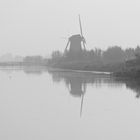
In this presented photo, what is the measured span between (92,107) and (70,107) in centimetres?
71

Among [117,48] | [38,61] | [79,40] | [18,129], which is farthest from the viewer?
[38,61]

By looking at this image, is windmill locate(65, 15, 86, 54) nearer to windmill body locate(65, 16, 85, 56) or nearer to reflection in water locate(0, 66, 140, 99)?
windmill body locate(65, 16, 85, 56)

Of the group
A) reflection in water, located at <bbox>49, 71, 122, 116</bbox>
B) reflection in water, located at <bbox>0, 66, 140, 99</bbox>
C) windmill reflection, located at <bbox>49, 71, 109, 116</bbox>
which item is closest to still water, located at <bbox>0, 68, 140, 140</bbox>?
windmill reflection, located at <bbox>49, 71, 109, 116</bbox>

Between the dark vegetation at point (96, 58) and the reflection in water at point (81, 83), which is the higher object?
the dark vegetation at point (96, 58)

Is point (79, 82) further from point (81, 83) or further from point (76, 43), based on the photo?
point (76, 43)

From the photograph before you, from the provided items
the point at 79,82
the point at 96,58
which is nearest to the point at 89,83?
the point at 79,82

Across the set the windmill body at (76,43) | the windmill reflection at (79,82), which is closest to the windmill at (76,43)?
the windmill body at (76,43)

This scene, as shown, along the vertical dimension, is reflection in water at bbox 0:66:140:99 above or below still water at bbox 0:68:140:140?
above

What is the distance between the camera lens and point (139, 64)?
27.1 m

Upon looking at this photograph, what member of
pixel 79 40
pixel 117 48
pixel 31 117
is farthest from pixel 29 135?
pixel 79 40

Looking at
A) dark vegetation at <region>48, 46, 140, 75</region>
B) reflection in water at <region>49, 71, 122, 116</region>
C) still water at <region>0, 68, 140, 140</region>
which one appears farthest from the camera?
dark vegetation at <region>48, 46, 140, 75</region>

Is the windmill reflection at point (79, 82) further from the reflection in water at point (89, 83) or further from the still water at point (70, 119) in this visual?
the still water at point (70, 119)

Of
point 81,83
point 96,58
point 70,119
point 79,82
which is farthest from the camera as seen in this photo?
point 96,58

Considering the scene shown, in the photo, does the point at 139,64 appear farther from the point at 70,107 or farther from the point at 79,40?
the point at 79,40
